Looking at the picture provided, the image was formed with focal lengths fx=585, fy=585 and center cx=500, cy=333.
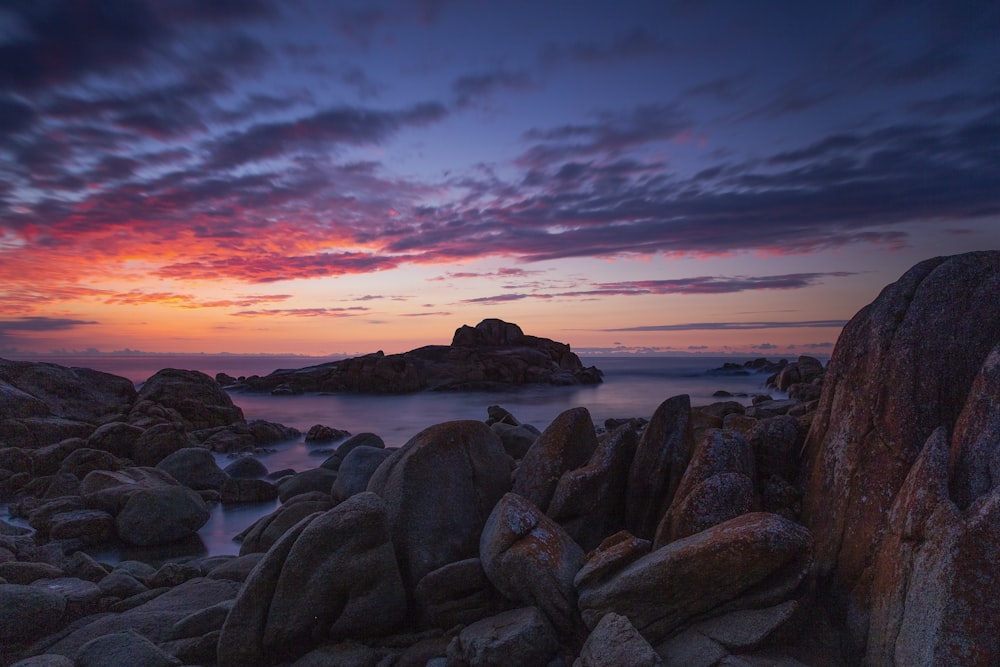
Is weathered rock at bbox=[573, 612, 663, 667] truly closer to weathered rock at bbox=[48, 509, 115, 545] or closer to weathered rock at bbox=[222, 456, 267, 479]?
weathered rock at bbox=[48, 509, 115, 545]

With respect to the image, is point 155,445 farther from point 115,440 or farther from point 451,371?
point 451,371

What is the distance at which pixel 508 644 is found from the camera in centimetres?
665

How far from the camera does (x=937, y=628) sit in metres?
4.74

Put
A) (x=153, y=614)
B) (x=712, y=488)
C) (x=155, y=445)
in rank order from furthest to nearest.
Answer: (x=155, y=445), (x=153, y=614), (x=712, y=488)

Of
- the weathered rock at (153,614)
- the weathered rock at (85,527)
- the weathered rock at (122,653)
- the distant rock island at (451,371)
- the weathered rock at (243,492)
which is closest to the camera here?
the weathered rock at (122,653)

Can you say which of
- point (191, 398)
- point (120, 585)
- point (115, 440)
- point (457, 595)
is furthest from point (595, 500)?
point (191, 398)

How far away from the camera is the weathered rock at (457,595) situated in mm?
8023

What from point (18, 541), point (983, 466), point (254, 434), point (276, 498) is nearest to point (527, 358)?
point (254, 434)

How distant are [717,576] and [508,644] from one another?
8.04 feet

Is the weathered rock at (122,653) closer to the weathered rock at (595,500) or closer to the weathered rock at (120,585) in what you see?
the weathered rock at (120,585)

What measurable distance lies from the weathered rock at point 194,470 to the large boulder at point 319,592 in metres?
12.3

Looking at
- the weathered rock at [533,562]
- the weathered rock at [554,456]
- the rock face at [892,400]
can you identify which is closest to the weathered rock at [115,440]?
the weathered rock at [554,456]

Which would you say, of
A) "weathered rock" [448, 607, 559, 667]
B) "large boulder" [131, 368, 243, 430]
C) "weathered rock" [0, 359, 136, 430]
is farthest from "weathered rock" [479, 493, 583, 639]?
"large boulder" [131, 368, 243, 430]

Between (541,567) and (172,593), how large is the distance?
679 centimetres
